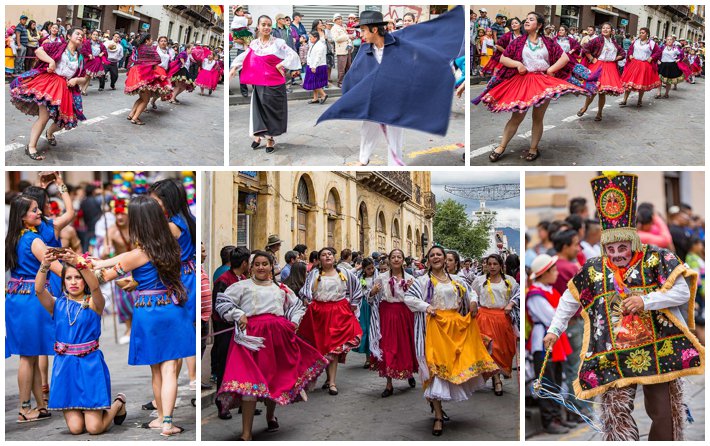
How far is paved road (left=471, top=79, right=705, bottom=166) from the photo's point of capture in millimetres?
7090

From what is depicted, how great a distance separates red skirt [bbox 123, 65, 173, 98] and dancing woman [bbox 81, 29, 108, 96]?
403 mm

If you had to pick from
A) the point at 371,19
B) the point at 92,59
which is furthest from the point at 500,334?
the point at 92,59

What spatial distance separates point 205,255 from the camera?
614cm

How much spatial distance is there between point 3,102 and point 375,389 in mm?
4073

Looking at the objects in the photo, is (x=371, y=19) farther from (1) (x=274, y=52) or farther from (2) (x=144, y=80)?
(2) (x=144, y=80)

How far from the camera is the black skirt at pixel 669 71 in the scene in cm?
916

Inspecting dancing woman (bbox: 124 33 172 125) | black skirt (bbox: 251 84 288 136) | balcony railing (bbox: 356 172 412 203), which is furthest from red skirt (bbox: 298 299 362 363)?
dancing woman (bbox: 124 33 172 125)

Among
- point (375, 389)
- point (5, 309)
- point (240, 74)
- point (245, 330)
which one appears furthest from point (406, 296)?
point (5, 309)

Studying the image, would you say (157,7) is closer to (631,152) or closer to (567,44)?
(567,44)

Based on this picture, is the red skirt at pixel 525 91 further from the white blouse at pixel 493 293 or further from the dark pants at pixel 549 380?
the dark pants at pixel 549 380

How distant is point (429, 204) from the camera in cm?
621

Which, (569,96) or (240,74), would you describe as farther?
(569,96)

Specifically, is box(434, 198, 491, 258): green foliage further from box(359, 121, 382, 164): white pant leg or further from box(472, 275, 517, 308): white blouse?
box(359, 121, 382, 164): white pant leg

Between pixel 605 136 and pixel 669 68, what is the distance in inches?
84.0
